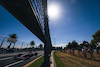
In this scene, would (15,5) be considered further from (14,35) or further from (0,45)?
(14,35)

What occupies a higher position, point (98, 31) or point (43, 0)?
point (98, 31)

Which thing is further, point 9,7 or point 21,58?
point 21,58

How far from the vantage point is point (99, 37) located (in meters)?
27.7

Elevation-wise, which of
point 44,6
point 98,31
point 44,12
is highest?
point 98,31

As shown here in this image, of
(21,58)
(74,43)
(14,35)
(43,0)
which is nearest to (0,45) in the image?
(21,58)

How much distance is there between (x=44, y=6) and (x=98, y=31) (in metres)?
37.5

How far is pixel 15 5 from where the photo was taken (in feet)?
7.06

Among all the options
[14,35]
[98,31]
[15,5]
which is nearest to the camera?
[15,5]

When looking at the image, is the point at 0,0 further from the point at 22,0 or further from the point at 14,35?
the point at 14,35

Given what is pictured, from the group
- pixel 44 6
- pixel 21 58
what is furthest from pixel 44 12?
pixel 21 58

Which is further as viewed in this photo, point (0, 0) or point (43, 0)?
point (43, 0)

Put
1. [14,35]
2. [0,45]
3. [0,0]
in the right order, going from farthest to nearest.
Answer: [14,35] → [0,45] → [0,0]

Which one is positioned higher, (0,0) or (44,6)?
(44,6)

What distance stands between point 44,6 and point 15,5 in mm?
3805
